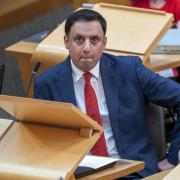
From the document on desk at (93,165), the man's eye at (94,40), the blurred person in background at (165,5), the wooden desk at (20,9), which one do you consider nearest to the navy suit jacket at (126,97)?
the man's eye at (94,40)

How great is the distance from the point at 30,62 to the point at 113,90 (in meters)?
0.85

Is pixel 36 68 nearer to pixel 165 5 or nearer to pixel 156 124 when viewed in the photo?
pixel 156 124

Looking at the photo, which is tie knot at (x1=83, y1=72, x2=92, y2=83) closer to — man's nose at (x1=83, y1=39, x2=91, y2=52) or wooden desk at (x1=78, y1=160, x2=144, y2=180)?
man's nose at (x1=83, y1=39, x2=91, y2=52)

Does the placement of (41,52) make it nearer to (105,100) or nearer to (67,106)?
(105,100)

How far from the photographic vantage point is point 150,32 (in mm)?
3201

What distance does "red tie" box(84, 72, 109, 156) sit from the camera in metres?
2.61

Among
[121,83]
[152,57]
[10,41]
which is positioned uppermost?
[121,83]

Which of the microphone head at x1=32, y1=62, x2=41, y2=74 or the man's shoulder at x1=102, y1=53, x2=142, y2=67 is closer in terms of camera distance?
the man's shoulder at x1=102, y1=53, x2=142, y2=67

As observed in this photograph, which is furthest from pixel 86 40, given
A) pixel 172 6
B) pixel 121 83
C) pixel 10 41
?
pixel 10 41

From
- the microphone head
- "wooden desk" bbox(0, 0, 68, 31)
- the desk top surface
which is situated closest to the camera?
the microphone head

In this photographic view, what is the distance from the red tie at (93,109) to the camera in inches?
103

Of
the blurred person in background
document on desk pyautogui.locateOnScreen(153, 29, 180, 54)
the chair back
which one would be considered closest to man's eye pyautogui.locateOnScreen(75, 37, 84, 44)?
the chair back

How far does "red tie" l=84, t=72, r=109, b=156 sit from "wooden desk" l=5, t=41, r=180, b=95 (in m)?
0.61

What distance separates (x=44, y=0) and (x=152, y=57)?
1.40m
